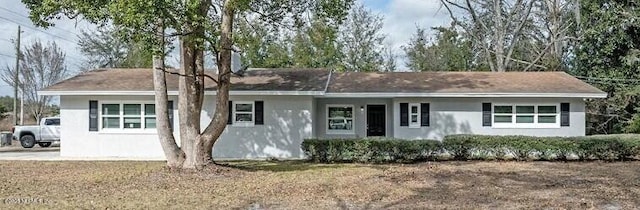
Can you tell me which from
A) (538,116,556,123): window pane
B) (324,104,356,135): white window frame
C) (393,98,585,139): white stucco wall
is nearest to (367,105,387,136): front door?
(324,104,356,135): white window frame

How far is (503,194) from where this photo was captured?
10461 millimetres

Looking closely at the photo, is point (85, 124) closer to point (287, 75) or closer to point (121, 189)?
point (287, 75)

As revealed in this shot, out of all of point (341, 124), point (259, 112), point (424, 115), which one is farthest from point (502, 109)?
point (259, 112)

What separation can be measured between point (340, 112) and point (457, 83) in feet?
14.5

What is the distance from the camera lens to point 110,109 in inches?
760

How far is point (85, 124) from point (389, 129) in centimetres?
1052

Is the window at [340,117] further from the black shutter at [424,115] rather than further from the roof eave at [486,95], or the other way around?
the black shutter at [424,115]

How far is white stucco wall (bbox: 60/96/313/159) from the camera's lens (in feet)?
62.0

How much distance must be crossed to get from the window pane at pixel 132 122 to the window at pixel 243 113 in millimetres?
3266

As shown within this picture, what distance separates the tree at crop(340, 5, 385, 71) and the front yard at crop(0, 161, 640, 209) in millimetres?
25026

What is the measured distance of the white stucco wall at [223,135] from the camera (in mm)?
18891

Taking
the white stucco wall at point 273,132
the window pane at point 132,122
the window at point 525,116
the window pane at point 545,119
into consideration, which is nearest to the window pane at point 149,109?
the window pane at point 132,122

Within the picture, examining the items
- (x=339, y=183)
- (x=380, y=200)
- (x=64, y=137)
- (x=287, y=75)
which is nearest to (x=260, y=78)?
(x=287, y=75)

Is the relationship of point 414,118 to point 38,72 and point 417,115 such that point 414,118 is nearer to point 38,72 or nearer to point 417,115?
point 417,115
